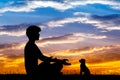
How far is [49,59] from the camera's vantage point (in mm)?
12789

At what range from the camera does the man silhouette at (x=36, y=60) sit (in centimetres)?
1262

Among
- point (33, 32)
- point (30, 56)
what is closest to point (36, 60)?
point (30, 56)

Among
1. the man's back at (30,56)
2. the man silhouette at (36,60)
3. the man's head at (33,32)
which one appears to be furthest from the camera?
the man's head at (33,32)

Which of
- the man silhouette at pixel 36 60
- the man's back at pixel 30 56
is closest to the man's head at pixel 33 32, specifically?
the man silhouette at pixel 36 60

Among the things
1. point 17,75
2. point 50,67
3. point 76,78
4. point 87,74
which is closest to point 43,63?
point 50,67

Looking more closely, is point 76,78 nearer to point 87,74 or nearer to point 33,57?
point 87,74

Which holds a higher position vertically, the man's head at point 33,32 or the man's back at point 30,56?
the man's head at point 33,32

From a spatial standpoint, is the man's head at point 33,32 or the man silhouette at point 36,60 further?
the man's head at point 33,32

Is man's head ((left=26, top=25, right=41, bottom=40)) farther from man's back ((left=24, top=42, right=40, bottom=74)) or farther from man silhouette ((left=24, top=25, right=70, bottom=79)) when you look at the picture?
man's back ((left=24, top=42, right=40, bottom=74))

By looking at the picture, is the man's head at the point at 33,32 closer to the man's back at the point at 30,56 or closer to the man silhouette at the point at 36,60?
the man silhouette at the point at 36,60

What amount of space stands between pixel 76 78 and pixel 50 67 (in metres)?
17.1

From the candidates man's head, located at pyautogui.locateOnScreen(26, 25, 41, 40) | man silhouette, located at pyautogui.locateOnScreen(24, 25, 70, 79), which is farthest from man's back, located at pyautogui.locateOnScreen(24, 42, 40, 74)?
man's head, located at pyautogui.locateOnScreen(26, 25, 41, 40)

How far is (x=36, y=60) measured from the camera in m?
13.4

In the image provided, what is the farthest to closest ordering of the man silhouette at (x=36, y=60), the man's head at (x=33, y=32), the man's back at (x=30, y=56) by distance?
the man's head at (x=33, y=32) → the man's back at (x=30, y=56) → the man silhouette at (x=36, y=60)
